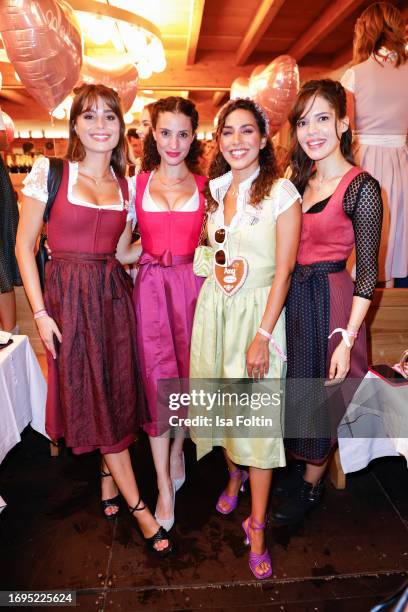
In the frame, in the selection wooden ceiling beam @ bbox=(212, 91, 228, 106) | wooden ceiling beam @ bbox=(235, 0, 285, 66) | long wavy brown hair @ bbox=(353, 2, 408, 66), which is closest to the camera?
long wavy brown hair @ bbox=(353, 2, 408, 66)

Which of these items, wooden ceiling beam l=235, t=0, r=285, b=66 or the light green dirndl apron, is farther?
wooden ceiling beam l=235, t=0, r=285, b=66

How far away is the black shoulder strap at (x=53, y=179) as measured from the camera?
1497 millimetres

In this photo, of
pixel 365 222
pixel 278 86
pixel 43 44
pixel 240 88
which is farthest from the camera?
pixel 240 88

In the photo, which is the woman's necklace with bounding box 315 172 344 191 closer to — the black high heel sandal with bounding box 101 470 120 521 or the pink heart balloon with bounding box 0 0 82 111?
the black high heel sandal with bounding box 101 470 120 521

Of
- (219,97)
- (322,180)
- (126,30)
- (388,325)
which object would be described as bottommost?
(388,325)

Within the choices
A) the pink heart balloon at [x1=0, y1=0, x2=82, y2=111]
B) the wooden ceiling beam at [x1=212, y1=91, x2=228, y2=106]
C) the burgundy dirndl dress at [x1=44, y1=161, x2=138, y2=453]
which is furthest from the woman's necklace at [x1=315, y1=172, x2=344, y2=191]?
the wooden ceiling beam at [x1=212, y1=91, x2=228, y2=106]

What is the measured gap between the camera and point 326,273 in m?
1.55

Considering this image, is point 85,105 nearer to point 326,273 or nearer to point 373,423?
point 326,273

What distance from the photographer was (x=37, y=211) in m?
1.51

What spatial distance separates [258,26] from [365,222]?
347cm

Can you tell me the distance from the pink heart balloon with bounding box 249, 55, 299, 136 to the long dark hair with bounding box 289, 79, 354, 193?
227 centimetres

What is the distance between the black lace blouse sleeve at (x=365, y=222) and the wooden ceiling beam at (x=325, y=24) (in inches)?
113

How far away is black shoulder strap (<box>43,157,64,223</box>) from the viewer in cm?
150

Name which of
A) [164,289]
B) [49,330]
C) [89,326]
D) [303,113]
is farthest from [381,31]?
[49,330]
